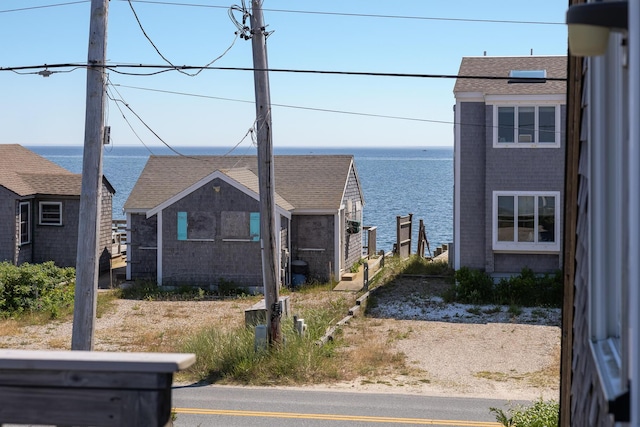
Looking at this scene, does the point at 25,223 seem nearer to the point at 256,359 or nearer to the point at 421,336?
the point at 421,336

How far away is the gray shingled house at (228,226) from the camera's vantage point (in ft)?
94.5

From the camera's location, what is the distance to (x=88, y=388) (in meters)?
3.09

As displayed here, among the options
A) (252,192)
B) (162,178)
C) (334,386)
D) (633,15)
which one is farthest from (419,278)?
(633,15)

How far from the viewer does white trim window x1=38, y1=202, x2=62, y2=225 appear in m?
31.4

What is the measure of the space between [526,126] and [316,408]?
14.4 metres

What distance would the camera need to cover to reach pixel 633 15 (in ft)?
8.86

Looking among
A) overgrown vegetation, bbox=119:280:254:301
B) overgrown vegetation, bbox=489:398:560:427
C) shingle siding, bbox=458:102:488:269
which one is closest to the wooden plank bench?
overgrown vegetation, bbox=489:398:560:427

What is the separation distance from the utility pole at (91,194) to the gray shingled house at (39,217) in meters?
18.8

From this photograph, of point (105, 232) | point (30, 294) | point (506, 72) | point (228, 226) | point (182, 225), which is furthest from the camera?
point (105, 232)

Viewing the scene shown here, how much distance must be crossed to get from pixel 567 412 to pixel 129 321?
1871 cm

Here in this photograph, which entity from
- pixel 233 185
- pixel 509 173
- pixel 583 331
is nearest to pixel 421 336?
pixel 509 173

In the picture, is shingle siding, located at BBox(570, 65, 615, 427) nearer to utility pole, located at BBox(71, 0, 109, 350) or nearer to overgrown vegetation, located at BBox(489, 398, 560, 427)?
overgrown vegetation, located at BBox(489, 398, 560, 427)

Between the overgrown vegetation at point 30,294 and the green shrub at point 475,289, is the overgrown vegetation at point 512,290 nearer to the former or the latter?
the green shrub at point 475,289

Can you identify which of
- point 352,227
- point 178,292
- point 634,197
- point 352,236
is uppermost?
point 352,227
